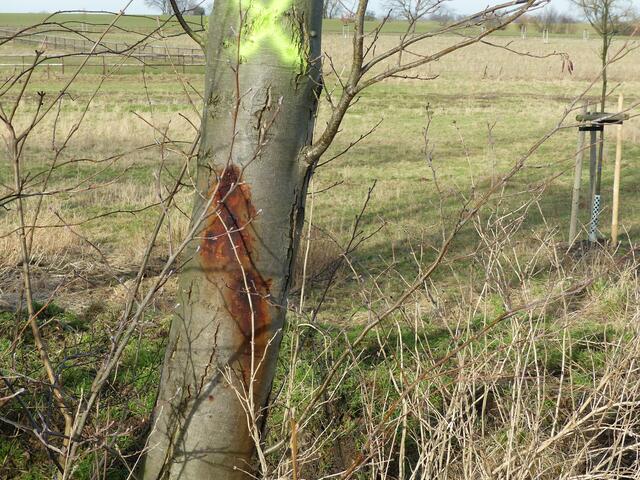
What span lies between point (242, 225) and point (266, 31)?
60 cm

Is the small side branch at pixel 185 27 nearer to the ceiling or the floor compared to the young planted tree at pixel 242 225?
nearer to the ceiling

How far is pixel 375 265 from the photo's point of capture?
725 centimetres

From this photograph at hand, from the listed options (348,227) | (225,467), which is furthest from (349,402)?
(348,227)

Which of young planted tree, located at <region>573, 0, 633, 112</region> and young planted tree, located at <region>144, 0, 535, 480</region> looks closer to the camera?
young planted tree, located at <region>144, 0, 535, 480</region>

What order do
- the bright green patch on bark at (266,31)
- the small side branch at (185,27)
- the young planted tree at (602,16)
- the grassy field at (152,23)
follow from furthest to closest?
1. the young planted tree at (602,16)
2. the grassy field at (152,23)
3. the small side branch at (185,27)
4. the bright green patch on bark at (266,31)

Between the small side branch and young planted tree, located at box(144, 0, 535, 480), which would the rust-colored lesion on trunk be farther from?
the small side branch

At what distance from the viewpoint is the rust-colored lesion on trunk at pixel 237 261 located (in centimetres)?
252

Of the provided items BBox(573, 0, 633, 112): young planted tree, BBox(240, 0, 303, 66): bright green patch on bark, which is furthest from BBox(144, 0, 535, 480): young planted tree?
BBox(573, 0, 633, 112): young planted tree

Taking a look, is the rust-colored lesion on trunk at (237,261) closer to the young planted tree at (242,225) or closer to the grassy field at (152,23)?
the young planted tree at (242,225)

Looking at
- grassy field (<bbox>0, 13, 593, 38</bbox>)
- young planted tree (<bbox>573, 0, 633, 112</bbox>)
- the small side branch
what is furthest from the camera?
young planted tree (<bbox>573, 0, 633, 112</bbox>)

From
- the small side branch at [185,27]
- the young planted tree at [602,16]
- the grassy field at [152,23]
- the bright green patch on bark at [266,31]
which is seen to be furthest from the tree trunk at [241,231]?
the young planted tree at [602,16]

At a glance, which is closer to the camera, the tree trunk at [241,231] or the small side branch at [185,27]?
the tree trunk at [241,231]

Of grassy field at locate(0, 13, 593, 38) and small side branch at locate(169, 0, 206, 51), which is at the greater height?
grassy field at locate(0, 13, 593, 38)

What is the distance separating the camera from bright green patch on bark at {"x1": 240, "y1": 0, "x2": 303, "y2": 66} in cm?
246
